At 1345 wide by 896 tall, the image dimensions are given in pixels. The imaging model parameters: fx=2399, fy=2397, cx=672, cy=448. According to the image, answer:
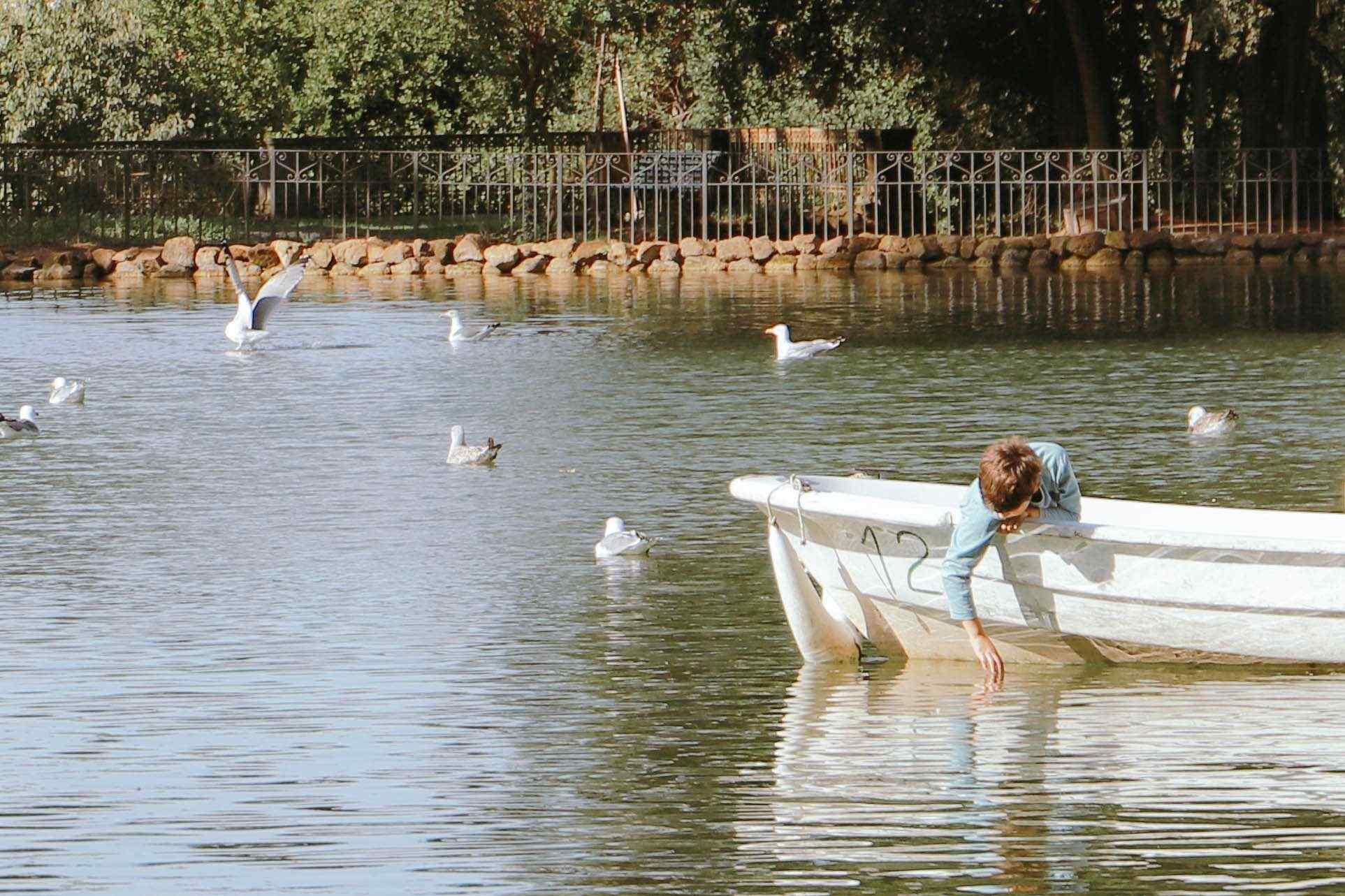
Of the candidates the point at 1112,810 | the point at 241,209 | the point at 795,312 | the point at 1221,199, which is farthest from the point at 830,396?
the point at 241,209

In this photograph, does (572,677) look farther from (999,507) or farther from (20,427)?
(20,427)

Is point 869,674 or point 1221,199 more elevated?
point 1221,199

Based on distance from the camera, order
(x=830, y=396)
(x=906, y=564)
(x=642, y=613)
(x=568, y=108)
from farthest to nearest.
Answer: (x=568, y=108) < (x=830, y=396) < (x=642, y=613) < (x=906, y=564)

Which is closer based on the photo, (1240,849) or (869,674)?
(1240,849)

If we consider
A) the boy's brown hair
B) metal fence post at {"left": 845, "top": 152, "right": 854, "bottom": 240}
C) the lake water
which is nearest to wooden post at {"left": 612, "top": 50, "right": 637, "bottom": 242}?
metal fence post at {"left": 845, "top": 152, "right": 854, "bottom": 240}

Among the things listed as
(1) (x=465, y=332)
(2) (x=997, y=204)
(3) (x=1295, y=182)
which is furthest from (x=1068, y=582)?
(3) (x=1295, y=182)

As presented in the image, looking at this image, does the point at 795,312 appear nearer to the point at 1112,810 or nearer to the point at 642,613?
the point at 642,613

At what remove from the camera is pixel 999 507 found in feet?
28.7

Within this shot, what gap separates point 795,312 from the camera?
28.6m

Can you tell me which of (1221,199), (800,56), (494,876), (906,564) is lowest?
(494,876)

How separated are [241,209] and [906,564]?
38.8 m

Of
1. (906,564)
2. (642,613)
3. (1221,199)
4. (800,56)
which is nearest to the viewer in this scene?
(906,564)

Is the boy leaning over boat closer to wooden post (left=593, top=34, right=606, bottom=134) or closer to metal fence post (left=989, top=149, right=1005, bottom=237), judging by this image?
metal fence post (left=989, top=149, right=1005, bottom=237)

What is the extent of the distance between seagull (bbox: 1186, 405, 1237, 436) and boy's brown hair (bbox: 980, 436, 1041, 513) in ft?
26.7
